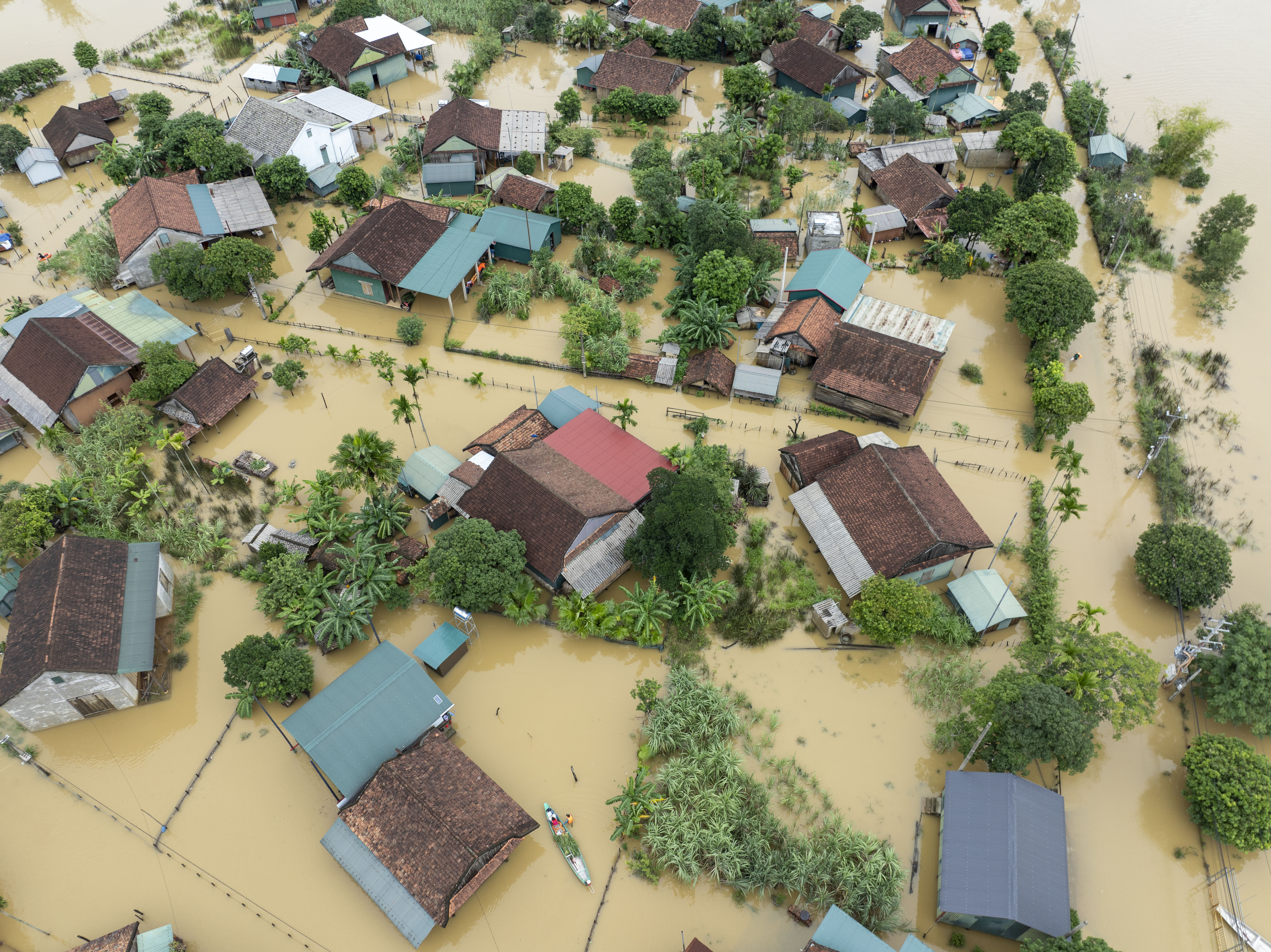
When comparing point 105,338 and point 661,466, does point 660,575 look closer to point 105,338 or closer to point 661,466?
point 661,466

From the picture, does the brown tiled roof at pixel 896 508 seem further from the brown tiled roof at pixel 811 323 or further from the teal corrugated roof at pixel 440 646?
the teal corrugated roof at pixel 440 646

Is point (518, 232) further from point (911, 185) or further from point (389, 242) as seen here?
point (911, 185)

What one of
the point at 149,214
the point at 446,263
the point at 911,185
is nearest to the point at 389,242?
the point at 446,263

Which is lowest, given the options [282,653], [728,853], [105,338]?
[728,853]

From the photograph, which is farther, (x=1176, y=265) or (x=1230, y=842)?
(x=1176, y=265)

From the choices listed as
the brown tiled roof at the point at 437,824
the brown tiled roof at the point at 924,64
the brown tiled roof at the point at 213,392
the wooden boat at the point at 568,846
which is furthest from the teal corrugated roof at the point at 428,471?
the brown tiled roof at the point at 924,64

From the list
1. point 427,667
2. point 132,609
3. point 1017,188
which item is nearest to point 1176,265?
point 1017,188
